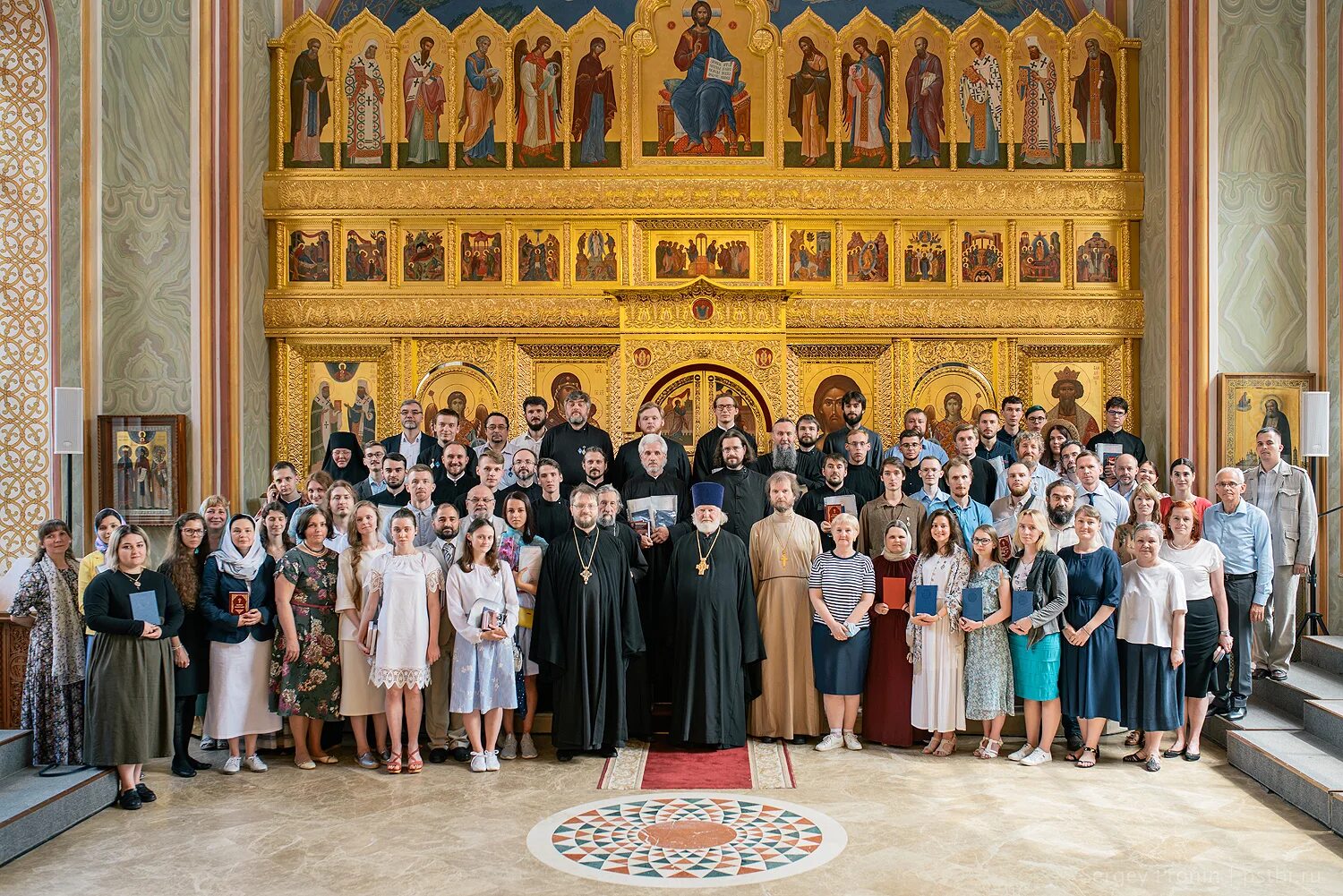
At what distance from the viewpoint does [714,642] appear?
26.7ft

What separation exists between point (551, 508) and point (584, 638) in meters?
1.19

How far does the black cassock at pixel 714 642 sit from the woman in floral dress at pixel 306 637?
2327mm

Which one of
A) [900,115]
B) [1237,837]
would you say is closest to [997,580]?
[1237,837]

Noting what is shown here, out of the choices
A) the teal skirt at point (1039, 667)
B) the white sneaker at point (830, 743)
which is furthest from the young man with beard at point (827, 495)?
the teal skirt at point (1039, 667)

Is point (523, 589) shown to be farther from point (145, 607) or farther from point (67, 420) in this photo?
point (67, 420)

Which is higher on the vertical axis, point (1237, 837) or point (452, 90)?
point (452, 90)

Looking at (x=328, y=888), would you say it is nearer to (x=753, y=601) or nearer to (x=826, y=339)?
(x=753, y=601)

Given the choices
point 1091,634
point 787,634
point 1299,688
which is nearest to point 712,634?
point 787,634

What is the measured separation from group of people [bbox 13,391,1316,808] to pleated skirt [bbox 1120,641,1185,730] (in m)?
0.02

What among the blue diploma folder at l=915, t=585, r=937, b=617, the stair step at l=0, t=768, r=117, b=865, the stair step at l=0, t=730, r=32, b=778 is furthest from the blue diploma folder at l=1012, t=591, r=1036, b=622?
the stair step at l=0, t=730, r=32, b=778

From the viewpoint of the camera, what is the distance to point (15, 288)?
10.1 meters

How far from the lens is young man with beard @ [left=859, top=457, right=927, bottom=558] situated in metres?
8.58

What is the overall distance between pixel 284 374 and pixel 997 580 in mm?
7945

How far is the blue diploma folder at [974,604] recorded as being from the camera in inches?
307
